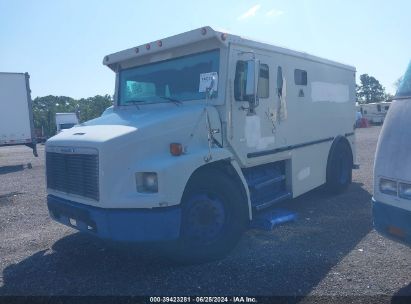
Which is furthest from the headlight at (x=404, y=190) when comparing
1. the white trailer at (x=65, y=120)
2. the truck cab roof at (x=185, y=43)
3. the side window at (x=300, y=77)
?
the white trailer at (x=65, y=120)

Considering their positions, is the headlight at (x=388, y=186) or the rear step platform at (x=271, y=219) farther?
the rear step platform at (x=271, y=219)

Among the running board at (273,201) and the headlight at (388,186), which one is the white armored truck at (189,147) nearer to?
the running board at (273,201)

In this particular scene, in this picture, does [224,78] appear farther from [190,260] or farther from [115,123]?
[190,260]

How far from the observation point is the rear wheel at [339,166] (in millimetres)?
7770

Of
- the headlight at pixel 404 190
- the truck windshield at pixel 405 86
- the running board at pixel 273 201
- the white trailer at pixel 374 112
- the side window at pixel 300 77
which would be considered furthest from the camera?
the white trailer at pixel 374 112

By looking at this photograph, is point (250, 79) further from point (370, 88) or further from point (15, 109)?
point (370, 88)

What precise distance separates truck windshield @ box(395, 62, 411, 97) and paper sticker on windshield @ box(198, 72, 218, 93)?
7.24 feet

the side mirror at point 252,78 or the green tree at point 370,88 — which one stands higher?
the green tree at point 370,88

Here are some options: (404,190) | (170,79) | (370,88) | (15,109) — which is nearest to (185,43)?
(170,79)

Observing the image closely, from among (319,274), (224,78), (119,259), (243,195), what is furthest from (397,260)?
(119,259)

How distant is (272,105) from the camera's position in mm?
5871

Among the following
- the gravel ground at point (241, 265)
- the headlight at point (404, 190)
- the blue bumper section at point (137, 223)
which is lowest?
the gravel ground at point (241, 265)

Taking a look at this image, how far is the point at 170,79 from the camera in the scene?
17.7ft

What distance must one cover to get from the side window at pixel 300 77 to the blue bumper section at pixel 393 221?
3.26 meters
